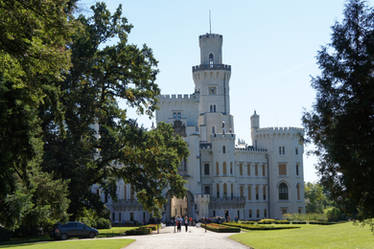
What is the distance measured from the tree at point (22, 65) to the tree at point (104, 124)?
36.0ft

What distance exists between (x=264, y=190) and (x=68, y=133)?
49.5 meters

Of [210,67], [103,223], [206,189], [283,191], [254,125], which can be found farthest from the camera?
[254,125]

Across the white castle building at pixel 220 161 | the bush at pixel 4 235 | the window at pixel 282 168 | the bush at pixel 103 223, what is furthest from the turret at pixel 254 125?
the bush at pixel 4 235

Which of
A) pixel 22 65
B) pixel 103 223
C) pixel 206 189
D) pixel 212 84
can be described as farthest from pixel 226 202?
pixel 22 65

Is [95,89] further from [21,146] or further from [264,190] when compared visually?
[264,190]

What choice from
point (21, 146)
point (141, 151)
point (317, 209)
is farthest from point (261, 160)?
point (21, 146)

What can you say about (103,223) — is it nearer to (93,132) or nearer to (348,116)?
(93,132)

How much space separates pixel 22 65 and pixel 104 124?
2050 centimetres

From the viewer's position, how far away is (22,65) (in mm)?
14320

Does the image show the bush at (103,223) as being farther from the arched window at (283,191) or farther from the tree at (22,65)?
the arched window at (283,191)

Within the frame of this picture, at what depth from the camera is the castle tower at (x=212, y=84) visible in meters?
78.9

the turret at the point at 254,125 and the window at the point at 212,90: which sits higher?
the window at the point at 212,90

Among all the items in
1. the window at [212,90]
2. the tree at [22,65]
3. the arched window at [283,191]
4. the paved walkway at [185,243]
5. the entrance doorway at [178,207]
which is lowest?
the paved walkway at [185,243]

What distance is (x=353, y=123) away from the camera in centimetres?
1566
